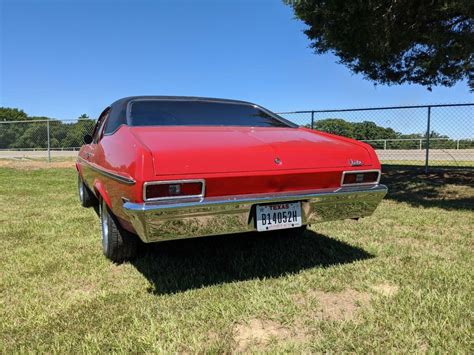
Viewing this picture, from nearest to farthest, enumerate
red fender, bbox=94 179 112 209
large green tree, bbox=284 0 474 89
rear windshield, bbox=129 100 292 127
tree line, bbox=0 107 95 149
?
red fender, bbox=94 179 112 209 < rear windshield, bbox=129 100 292 127 < large green tree, bbox=284 0 474 89 < tree line, bbox=0 107 95 149

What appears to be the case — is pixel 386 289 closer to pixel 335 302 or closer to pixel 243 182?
pixel 335 302

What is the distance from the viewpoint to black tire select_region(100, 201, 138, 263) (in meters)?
3.41

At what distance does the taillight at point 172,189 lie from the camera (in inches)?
99.8

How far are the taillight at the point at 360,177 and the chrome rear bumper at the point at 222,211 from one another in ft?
0.19

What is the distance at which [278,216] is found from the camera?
2.92 m

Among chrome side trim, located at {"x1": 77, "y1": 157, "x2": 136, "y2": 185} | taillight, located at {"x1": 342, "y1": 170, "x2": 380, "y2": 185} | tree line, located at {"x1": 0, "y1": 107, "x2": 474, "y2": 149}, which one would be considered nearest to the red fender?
chrome side trim, located at {"x1": 77, "y1": 157, "x2": 136, "y2": 185}

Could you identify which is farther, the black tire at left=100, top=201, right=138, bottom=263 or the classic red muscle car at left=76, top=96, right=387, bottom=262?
the black tire at left=100, top=201, right=138, bottom=263

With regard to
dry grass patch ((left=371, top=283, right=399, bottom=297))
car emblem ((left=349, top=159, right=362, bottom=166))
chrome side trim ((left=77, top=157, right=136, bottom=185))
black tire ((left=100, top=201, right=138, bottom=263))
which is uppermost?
car emblem ((left=349, top=159, right=362, bottom=166))

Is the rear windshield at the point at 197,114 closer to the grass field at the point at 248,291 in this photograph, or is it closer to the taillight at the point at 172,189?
the taillight at the point at 172,189

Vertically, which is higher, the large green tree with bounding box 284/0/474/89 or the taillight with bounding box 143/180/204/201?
the large green tree with bounding box 284/0/474/89

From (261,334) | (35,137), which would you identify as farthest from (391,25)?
(35,137)

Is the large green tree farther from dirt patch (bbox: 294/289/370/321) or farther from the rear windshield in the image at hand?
dirt patch (bbox: 294/289/370/321)

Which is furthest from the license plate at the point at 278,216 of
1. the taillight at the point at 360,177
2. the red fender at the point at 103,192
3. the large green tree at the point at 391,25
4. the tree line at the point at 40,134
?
the tree line at the point at 40,134

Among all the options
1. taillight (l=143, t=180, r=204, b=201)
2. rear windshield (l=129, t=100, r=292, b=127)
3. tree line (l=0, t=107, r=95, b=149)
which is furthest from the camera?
tree line (l=0, t=107, r=95, b=149)
